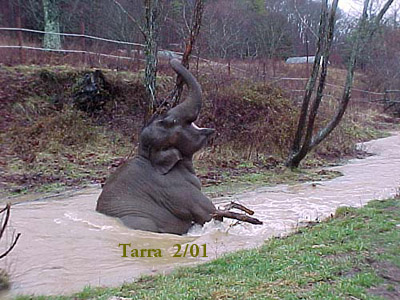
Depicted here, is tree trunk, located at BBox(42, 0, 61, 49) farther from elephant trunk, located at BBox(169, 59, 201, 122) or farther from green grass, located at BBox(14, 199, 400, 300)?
green grass, located at BBox(14, 199, 400, 300)

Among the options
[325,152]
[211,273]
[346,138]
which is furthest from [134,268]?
[346,138]

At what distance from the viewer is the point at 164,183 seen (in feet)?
26.8

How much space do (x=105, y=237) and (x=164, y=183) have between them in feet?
3.84

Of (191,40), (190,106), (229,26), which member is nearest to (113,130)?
(191,40)

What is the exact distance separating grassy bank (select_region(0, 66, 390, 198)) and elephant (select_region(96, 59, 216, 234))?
383 centimetres

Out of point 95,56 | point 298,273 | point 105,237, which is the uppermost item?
point 95,56

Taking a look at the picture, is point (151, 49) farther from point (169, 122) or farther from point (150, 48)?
point (169, 122)

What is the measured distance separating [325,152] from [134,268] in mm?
13188

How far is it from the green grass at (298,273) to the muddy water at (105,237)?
2.43 ft

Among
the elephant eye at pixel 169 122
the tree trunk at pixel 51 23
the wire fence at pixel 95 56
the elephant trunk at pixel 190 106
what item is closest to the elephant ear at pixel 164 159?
the elephant eye at pixel 169 122

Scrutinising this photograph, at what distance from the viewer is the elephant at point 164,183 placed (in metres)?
8.03

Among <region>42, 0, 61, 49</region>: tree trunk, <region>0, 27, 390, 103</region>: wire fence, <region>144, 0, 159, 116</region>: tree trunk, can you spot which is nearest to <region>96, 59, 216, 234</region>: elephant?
<region>144, 0, 159, 116</region>: tree trunk

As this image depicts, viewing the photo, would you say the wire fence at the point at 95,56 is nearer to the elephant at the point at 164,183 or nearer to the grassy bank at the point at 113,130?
the grassy bank at the point at 113,130

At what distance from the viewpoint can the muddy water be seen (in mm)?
6449
